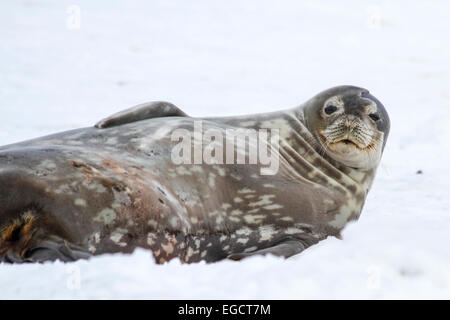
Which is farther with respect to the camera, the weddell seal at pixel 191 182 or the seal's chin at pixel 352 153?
the seal's chin at pixel 352 153

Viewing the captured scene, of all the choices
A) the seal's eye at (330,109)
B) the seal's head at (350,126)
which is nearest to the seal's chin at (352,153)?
the seal's head at (350,126)

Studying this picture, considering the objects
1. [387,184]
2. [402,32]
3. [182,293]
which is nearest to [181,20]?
[402,32]

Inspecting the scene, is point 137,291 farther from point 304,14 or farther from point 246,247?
point 304,14

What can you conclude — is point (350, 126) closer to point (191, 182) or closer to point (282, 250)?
point (282, 250)

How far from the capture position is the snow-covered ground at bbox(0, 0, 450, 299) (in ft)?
9.48

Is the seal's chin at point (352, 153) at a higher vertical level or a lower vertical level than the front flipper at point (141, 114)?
lower

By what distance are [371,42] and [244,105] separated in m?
4.17

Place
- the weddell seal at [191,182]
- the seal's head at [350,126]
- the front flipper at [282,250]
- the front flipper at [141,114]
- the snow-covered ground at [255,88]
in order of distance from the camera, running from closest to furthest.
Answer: the snow-covered ground at [255,88], the weddell seal at [191,182], the front flipper at [282,250], the front flipper at [141,114], the seal's head at [350,126]

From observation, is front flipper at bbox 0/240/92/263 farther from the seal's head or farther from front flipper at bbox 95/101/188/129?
the seal's head

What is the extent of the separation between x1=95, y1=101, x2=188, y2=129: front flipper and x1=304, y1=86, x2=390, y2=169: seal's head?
2.58 feet

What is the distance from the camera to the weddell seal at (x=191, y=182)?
311 centimetres

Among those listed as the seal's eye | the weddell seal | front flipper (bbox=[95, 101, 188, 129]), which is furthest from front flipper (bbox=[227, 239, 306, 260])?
front flipper (bbox=[95, 101, 188, 129])

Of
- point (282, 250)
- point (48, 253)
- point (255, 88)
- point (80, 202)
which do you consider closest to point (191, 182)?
point (282, 250)

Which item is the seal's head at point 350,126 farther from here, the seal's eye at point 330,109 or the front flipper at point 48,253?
the front flipper at point 48,253
